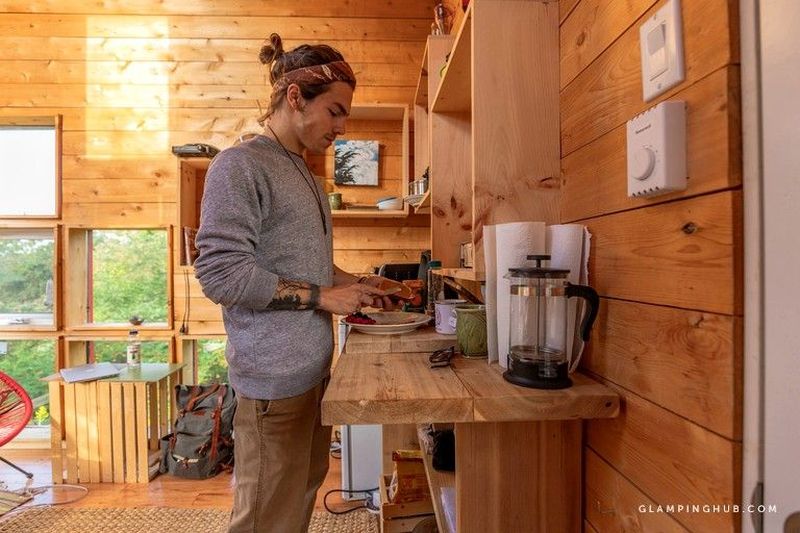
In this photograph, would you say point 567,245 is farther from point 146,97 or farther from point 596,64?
point 146,97

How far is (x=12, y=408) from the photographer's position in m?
2.06

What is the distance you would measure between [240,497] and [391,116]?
2.26 m

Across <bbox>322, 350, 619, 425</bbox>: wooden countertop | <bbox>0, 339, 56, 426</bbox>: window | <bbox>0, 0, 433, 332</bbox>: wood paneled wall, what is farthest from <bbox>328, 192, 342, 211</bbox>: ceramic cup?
<bbox>0, 339, 56, 426</bbox>: window

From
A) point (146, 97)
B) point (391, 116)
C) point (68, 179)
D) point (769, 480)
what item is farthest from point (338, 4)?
point (769, 480)

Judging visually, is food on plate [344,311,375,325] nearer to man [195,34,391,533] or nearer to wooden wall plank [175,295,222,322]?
man [195,34,391,533]

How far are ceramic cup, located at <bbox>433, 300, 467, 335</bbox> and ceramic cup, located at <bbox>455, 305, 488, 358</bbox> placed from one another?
11.2 inches

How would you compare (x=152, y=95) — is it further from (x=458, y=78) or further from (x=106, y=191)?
Result: (x=458, y=78)

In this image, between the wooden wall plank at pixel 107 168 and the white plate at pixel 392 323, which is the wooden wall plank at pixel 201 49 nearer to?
the wooden wall plank at pixel 107 168

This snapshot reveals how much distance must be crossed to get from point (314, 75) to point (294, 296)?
62cm

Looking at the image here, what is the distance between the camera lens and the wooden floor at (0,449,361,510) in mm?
2084

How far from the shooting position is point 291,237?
1141 millimetres

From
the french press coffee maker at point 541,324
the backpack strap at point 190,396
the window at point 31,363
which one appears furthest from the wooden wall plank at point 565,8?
the window at point 31,363

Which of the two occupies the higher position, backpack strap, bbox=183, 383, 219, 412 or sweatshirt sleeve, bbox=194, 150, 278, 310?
sweatshirt sleeve, bbox=194, 150, 278, 310

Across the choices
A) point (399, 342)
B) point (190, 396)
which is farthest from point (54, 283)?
point (399, 342)
